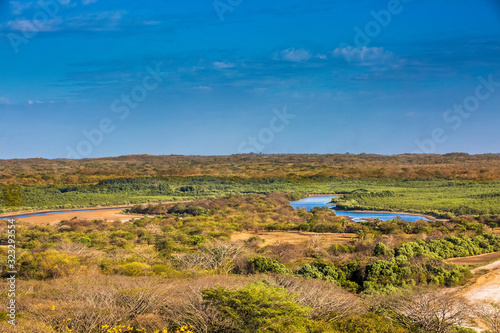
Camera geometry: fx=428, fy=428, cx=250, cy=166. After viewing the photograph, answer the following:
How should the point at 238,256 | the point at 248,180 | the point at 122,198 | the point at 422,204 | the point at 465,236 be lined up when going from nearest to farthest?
the point at 238,256 → the point at 465,236 → the point at 422,204 → the point at 122,198 → the point at 248,180

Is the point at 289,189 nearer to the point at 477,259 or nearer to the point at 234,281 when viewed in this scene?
the point at 477,259

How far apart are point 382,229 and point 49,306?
80.7ft

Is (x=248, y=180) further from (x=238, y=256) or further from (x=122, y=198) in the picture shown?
(x=238, y=256)

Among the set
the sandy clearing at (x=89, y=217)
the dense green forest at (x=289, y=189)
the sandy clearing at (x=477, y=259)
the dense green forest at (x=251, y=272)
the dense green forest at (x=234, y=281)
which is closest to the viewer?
the dense green forest at (x=234, y=281)

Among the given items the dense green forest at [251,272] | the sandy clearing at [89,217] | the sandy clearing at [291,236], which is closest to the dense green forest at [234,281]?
the dense green forest at [251,272]

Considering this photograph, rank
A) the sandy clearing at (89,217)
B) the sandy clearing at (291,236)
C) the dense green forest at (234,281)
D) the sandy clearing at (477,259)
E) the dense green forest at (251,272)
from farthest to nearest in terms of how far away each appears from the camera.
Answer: the sandy clearing at (89,217), the sandy clearing at (291,236), the sandy clearing at (477,259), the dense green forest at (251,272), the dense green forest at (234,281)

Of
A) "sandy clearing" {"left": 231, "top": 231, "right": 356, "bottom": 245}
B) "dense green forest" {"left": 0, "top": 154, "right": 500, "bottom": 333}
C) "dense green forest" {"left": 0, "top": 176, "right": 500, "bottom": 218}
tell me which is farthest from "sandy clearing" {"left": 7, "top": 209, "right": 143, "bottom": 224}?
"sandy clearing" {"left": 231, "top": 231, "right": 356, "bottom": 245}

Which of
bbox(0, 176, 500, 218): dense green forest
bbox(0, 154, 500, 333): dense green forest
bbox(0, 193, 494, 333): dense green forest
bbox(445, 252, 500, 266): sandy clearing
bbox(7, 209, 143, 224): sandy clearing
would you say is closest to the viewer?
bbox(0, 193, 494, 333): dense green forest

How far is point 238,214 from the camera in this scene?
41.2 metres

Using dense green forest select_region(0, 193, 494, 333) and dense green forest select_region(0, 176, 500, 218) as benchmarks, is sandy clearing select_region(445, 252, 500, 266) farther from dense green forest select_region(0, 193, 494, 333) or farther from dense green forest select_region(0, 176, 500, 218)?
dense green forest select_region(0, 176, 500, 218)

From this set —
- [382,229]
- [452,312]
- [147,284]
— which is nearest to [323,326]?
[452,312]

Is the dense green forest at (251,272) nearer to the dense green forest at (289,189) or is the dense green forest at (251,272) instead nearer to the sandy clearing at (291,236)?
the sandy clearing at (291,236)

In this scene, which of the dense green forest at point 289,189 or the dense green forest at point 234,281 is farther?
the dense green forest at point 289,189

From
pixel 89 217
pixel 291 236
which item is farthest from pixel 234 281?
pixel 89 217
